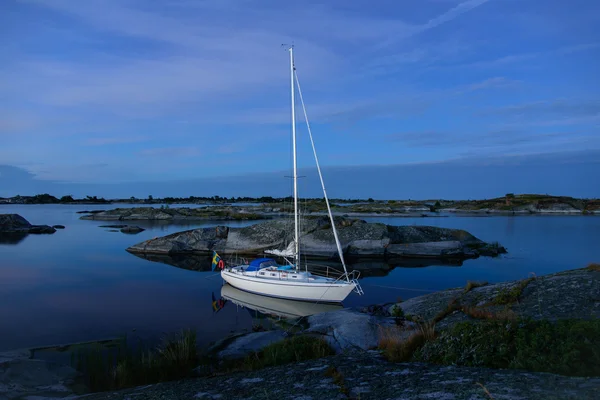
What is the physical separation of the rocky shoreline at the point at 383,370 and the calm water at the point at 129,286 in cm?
443

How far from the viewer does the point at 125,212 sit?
78875 millimetres

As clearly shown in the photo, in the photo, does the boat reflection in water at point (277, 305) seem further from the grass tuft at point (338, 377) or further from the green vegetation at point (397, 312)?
the grass tuft at point (338, 377)

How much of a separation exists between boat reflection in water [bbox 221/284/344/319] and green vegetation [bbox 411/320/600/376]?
12448 mm

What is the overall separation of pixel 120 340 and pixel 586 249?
1593 inches

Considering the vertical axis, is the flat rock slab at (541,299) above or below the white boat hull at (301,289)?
above

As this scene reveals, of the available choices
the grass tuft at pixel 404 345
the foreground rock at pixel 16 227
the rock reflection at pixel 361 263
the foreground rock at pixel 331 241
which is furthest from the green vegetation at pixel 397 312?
the foreground rock at pixel 16 227

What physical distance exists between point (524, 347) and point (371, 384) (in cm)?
246

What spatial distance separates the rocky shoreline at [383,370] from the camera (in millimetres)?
5418

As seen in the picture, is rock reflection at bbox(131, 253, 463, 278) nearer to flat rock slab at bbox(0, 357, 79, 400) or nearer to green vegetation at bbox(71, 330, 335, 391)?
green vegetation at bbox(71, 330, 335, 391)

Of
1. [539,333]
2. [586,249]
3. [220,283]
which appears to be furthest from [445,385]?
[586,249]

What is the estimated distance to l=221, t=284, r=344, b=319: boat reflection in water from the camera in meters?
19.9

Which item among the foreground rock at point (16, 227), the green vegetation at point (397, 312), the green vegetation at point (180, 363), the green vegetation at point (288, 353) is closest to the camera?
the green vegetation at point (288, 353)

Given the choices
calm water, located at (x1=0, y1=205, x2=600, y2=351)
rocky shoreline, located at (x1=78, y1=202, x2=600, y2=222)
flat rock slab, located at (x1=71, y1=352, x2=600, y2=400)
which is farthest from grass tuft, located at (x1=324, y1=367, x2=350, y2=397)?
rocky shoreline, located at (x1=78, y1=202, x2=600, y2=222)

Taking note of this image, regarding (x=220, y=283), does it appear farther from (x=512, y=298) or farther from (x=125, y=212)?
(x=125, y=212)
